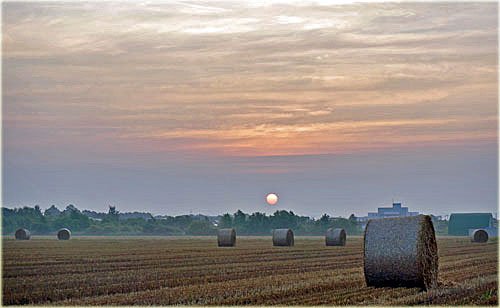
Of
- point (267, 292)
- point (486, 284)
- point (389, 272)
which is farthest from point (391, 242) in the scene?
point (267, 292)

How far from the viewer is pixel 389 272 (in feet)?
67.5

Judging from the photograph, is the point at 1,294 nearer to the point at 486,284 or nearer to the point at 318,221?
the point at 486,284

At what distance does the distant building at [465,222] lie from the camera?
116688mm

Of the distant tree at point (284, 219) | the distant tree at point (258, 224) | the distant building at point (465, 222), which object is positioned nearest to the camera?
the distant building at point (465, 222)

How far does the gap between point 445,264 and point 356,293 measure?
10.8 meters

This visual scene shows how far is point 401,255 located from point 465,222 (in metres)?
101

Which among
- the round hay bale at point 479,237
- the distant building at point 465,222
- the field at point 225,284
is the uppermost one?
the distant building at point 465,222

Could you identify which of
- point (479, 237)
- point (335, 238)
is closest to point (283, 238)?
Answer: point (335, 238)

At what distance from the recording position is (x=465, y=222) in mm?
118438

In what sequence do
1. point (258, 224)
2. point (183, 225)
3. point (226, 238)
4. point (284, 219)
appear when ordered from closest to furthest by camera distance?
1. point (226, 238)
2. point (258, 224)
3. point (284, 219)
4. point (183, 225)

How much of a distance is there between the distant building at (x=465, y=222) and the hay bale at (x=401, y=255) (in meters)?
96.7

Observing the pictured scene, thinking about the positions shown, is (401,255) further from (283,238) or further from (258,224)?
(258,224)

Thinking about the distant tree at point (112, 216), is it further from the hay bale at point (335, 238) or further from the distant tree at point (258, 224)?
the hay bale at point (335, 238)

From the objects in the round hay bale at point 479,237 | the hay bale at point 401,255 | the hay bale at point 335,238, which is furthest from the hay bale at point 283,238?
the hay bale at point 401,255
